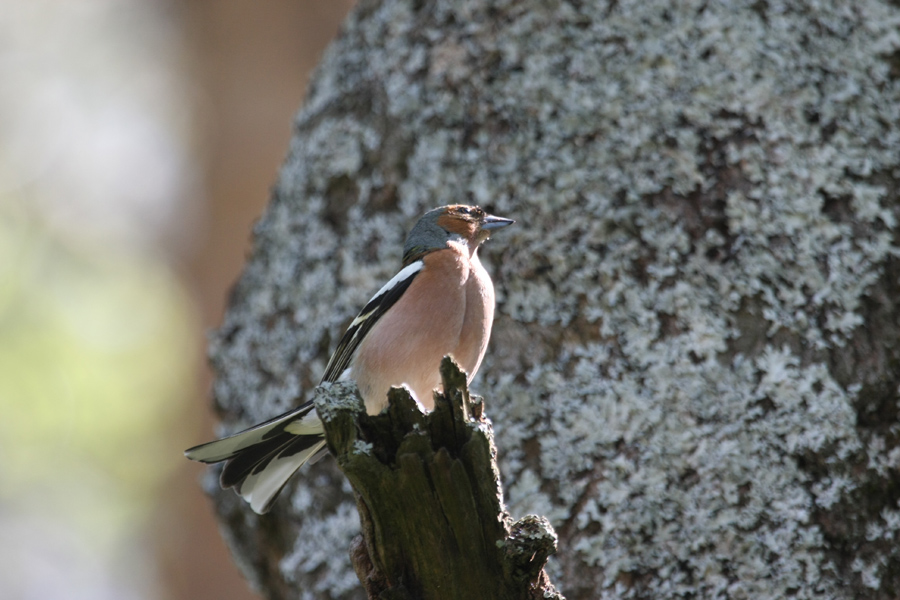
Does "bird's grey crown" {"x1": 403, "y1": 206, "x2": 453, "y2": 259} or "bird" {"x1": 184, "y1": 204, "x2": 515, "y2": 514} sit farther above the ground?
"bird's grey crown" {"x1": 403, "y1": 206, "x2": 453, "y2": 259}

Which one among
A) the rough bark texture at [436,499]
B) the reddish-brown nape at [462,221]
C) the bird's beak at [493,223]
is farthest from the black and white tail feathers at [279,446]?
the rough bark texture at [436,499]

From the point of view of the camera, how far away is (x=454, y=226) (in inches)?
133

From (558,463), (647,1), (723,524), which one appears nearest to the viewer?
(723,524)

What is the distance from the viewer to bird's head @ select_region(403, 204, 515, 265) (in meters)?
3.38

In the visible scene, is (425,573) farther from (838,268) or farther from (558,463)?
(838,268)

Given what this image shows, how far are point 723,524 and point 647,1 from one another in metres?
2.44

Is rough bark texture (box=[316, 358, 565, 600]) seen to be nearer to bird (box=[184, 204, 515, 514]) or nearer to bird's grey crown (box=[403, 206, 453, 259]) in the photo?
bird (box=[184, 204, 515, 514])

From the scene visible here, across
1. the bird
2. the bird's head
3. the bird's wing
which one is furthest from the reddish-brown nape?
the bird's wing

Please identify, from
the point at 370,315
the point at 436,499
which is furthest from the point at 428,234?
the point at 436,499

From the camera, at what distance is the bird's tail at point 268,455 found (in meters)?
2.98

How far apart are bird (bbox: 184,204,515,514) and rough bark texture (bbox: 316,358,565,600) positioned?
89 centimetres

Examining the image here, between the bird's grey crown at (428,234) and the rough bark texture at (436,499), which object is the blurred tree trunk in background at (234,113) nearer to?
the bird's grey crown at (428,234)

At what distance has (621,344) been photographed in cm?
331

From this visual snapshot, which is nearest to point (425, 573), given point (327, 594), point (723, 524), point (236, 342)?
point (723, 524)
